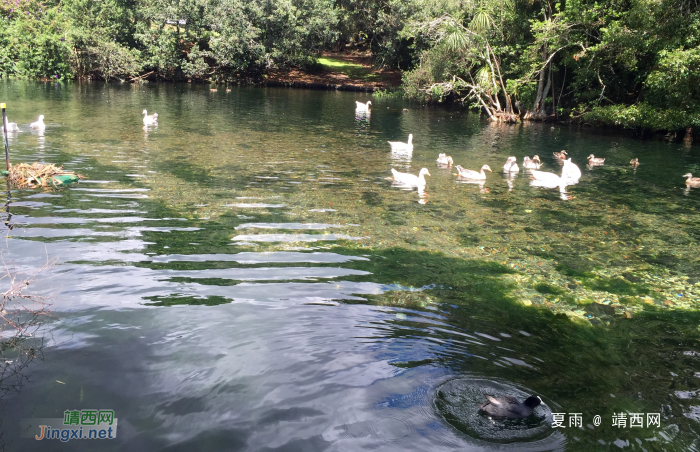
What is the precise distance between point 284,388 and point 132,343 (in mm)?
2284

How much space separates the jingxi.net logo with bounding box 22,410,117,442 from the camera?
5.02 metres

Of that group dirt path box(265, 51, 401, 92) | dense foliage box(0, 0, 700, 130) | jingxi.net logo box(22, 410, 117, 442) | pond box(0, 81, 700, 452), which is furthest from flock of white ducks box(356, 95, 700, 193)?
dirt path box(265, 51, 401, 92)

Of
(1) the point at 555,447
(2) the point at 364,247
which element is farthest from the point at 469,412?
(2) the point at 364,247

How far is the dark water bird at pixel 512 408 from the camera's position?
5395mm

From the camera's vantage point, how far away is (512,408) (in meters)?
5.42

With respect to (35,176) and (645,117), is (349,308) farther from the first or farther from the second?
(645,117)

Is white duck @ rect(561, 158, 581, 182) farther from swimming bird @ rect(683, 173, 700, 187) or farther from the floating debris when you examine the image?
the floating debris

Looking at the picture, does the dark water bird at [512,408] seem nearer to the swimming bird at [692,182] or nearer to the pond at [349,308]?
the pond at [349,308]

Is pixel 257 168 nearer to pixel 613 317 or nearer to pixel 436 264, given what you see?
pixel 436 264

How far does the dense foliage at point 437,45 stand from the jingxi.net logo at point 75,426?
27881 millimetres

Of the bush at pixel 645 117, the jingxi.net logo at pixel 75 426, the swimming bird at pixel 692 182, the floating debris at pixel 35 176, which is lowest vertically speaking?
the jingxi.net logo at pixel 75 426

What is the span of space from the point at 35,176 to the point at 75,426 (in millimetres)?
10582

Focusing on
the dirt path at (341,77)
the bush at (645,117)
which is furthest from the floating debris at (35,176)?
the dirt path at (341,77)

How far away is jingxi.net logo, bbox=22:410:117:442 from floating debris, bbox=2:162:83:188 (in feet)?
33.7
